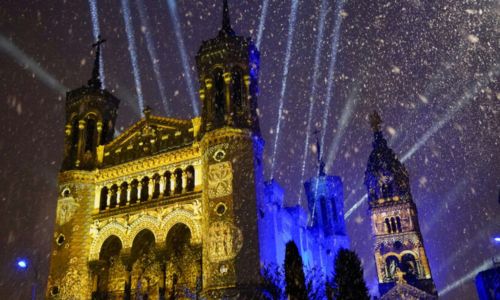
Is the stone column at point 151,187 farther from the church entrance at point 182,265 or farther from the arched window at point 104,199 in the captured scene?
the arched window at point 104,199

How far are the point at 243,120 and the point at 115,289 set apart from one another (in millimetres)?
14514

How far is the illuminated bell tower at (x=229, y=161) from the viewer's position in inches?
1097

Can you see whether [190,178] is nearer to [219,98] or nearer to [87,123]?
[219,98]

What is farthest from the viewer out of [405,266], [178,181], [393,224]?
[393,224]

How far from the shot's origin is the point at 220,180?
1205 inches

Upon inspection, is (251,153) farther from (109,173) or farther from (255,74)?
(109,173)

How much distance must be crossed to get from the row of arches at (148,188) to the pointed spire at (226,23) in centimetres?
1048

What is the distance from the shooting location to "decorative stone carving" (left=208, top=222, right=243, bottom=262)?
2825 centimetres

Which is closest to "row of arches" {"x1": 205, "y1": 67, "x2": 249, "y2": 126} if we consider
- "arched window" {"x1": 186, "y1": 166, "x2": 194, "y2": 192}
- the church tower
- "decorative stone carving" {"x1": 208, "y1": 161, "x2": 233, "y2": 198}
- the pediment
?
the pediment

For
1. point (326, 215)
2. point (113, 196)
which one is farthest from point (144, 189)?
point (326, 215)

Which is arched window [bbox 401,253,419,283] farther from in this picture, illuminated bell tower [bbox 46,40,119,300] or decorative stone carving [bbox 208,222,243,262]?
illuminated bell tower [bbox 46,40,119,300]

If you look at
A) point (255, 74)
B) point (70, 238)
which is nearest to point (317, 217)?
point (255, 74)

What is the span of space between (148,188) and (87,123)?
859 cm

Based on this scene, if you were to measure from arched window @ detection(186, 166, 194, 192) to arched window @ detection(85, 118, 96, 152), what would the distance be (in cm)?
917
